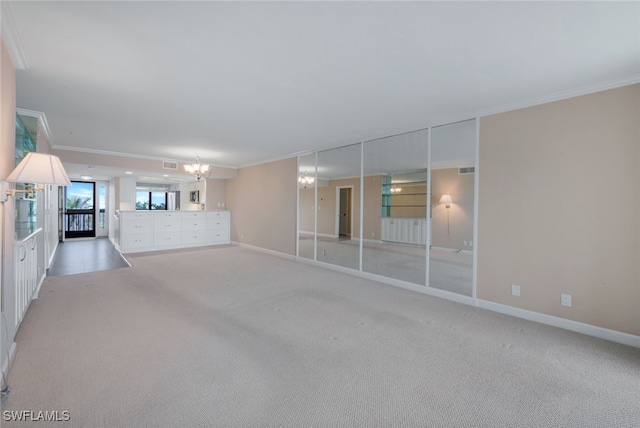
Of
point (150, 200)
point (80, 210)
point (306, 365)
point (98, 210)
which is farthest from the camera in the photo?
point (150, 200)

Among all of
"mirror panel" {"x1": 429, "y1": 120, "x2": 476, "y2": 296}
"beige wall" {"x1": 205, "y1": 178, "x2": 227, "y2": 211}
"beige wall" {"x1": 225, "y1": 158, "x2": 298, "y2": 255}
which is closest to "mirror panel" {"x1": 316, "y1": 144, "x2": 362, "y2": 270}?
"beige wall" {"x1": 225, "y1": 158, "x2": 298, "y2": 255}

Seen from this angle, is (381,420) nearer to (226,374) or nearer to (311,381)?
(311,381)

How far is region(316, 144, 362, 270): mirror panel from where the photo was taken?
5863 mm

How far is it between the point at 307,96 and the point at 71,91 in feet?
8.70

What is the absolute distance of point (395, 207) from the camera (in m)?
5.65

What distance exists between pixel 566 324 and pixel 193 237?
8.52 metres

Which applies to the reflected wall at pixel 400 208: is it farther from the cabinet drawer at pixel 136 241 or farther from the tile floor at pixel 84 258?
the cabinet drawer at pixel 136 241

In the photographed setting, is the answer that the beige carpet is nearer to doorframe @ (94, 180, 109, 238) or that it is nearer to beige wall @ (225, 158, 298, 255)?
beige wall @ (225, 158, 298, 255)

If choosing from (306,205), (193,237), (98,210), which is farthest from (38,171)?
(98,210)

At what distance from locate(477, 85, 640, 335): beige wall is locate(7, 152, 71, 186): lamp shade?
4622mm

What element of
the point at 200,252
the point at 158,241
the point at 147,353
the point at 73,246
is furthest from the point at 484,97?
the point at 73,246

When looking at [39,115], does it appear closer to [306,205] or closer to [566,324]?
[306,205]

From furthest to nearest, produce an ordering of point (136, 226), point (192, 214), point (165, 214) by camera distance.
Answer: point (192, 214) → point (165, 214) → point (136, 226)

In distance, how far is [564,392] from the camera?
77.4 inches
